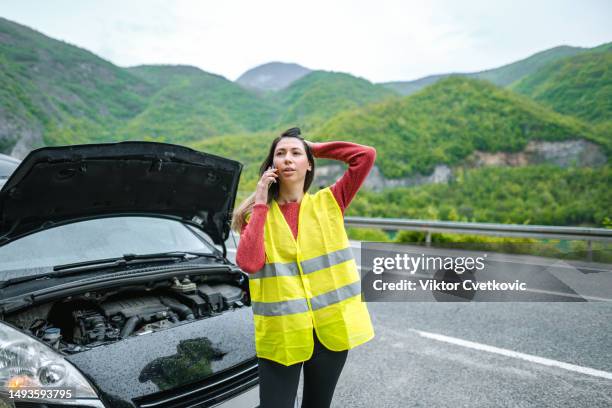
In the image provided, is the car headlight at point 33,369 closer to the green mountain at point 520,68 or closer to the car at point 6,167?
the car at point 6,167

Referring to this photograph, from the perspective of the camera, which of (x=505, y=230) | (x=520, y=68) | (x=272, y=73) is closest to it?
(x=505, y=230)

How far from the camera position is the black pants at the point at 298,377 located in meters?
1.61

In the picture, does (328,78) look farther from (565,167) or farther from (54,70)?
(565,167)

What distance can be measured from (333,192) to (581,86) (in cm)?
4671

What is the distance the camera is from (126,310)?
2.52 meters

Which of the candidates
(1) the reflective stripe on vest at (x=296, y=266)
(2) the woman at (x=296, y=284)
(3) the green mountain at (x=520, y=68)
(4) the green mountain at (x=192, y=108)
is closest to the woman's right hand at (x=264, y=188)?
(2) the woman at (x=296, y=284)

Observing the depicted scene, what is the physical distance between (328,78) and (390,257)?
69800 mm

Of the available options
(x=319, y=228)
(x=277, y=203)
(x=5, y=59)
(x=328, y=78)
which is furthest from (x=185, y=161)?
(x=328, y=78)

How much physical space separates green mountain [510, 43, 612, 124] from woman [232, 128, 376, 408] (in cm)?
4095

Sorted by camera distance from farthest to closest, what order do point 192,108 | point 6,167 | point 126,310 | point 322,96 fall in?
point 192,108, point 322,96, point 6,167, point 126,310

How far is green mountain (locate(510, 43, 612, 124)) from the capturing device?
34750 mm

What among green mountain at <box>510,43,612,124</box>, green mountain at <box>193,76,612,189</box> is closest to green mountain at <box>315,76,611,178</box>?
green mountain at <box>193,76,612,189</box>

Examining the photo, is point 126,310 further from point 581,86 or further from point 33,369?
point 581,86

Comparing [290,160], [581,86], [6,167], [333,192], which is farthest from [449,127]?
[290,160]
